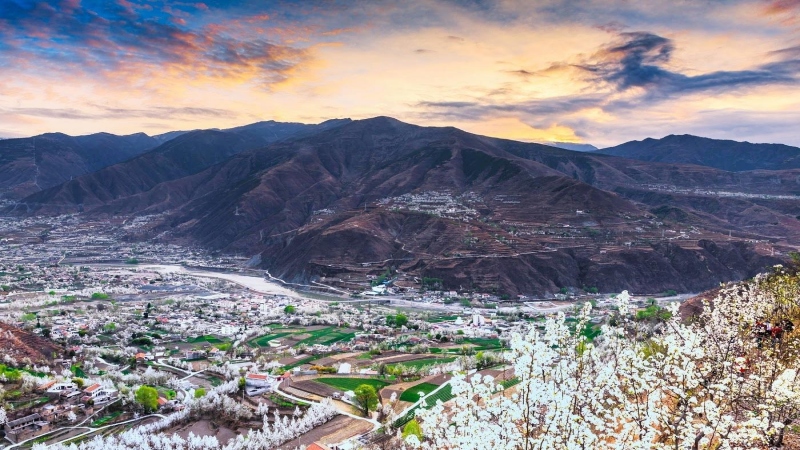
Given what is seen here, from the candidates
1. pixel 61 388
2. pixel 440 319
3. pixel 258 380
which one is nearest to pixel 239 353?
pixel 258 380

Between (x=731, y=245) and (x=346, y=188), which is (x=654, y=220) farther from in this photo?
(x=346, y=188)

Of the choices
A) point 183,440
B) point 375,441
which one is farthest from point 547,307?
point 183,440

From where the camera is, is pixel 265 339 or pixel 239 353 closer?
pixel 239 353

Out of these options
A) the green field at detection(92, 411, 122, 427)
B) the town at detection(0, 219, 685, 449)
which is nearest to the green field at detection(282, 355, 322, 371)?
the town at detection(0, 219, 685, 449)

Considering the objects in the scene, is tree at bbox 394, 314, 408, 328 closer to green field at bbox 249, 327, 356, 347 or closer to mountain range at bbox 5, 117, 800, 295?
green field at bbox 249, 327, 356, 347

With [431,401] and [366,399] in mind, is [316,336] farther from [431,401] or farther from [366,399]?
[431,401]

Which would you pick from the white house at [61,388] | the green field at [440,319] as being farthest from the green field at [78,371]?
the green field at [440,319]
